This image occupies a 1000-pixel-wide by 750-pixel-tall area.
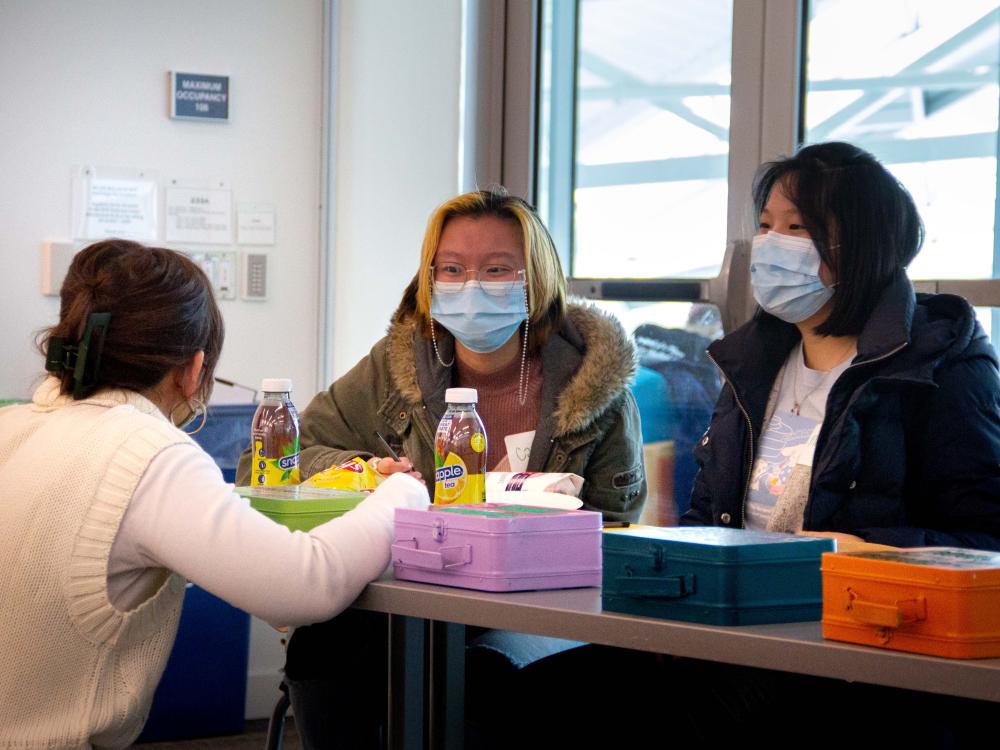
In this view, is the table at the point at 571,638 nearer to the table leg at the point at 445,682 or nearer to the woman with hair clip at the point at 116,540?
the table leg at the point at 445,682

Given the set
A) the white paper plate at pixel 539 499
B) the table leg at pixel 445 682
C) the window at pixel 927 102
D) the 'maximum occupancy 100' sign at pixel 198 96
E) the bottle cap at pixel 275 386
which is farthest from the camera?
the 'maximum occupancy 100' sign at pixel 198 96

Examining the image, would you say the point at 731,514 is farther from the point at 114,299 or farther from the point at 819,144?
the point at 114,299

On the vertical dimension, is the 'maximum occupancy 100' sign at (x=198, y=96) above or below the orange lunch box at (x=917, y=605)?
above

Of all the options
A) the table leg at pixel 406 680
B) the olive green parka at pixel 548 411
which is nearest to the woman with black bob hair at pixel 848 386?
the olive green parka at pixel 548 411

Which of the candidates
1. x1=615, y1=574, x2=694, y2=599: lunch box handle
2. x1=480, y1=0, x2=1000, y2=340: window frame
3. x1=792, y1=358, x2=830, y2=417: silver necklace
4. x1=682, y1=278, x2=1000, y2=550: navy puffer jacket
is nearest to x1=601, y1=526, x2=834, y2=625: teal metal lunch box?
x1=615, y1=574, x2=694, y2=599: lunch box handle

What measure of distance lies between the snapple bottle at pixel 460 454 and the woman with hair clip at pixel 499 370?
Answer: 0.29 meters

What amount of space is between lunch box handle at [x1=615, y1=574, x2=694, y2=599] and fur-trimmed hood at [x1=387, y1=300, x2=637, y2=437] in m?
0.98

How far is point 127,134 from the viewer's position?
383 centimetres

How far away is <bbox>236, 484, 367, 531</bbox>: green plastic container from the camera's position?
1.78 metres

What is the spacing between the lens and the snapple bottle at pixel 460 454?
6.41 feet

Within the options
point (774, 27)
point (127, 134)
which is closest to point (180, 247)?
point (127, 134)

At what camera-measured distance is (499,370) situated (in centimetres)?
259

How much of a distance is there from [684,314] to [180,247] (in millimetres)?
1578

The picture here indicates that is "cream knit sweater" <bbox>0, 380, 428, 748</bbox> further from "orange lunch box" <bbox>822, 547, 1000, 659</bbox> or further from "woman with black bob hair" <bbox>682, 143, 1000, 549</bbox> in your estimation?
"woman with black bob hair" <bbox>682, 143, 1000, 549</bbox>
